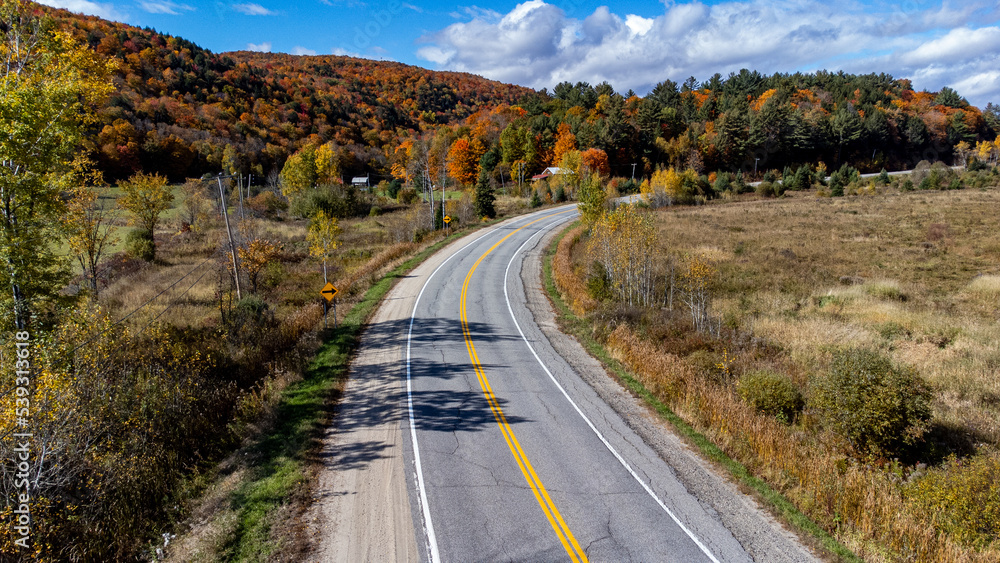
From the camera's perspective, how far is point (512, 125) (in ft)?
319

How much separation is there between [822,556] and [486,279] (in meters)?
24.4

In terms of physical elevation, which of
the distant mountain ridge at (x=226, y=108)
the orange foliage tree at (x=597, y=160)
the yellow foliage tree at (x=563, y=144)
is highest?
the distant mountain ridge at (x=226, y=108)

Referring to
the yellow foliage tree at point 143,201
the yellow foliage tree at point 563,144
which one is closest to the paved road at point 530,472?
the yellow foliage tree at point 143,201

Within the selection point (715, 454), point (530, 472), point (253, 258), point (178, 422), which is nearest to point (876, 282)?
point (715, 454)

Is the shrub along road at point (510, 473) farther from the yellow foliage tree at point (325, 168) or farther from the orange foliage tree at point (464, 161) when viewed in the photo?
the orange foliage tree at point (464, 161)

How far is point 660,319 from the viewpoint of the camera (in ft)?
69.1

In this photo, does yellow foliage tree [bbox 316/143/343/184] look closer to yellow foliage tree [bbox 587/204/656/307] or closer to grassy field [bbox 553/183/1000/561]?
grassy field [bbox 553/183/1000/561]

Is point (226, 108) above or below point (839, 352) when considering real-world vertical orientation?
above

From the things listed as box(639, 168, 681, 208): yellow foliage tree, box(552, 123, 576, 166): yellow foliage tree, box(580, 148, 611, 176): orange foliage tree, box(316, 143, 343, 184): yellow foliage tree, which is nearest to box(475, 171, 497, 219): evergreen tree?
box(639, 168, 681, 208): yellow foliage tree

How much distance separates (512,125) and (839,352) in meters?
91.9

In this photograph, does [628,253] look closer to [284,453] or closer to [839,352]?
[839,352]

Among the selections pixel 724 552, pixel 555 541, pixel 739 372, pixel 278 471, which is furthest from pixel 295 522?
pixel 739 372

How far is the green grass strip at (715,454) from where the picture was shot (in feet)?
27.7

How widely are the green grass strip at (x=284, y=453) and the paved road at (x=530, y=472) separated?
249 cm
